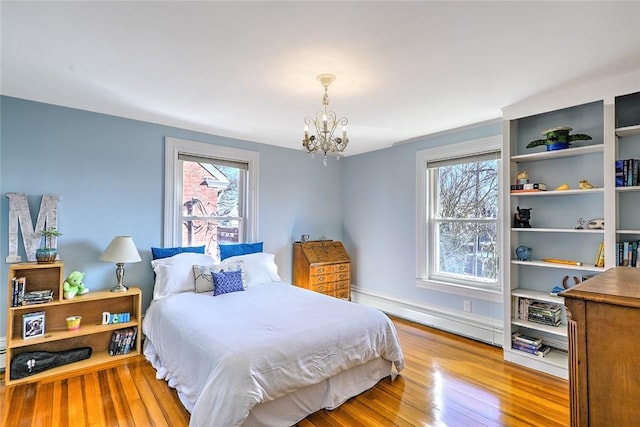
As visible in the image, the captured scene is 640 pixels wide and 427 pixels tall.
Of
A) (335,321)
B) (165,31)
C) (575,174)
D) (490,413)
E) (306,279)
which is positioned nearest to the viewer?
(165,31)

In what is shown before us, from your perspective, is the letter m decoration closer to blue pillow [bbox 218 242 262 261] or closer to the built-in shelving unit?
blue pillow [bbox 218 242 262 261]

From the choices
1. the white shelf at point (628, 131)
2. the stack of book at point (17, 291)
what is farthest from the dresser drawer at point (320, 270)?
the white shelf at point (628, 131)

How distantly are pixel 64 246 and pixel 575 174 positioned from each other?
465cm

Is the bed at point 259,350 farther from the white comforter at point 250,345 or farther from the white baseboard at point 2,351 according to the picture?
the white baseboard at point 2,351

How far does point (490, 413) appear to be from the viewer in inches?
84.6

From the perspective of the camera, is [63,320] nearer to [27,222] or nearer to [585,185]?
[27,222]

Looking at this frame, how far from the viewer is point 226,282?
313 cm

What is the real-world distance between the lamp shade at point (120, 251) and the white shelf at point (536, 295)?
359cm

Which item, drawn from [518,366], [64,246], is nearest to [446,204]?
[518,366]

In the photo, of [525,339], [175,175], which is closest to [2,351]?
[175,175]

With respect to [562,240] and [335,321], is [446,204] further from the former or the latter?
[335,321]

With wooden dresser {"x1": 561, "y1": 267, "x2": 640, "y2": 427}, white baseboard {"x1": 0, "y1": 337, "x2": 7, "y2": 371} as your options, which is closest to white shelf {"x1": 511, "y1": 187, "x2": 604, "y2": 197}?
wooden dresser {"x1": 561, "y1": 267, "x2": 640, "y2": 427}

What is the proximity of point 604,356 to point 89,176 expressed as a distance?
3.74 meters

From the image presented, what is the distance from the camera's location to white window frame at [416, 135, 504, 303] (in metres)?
3.36
